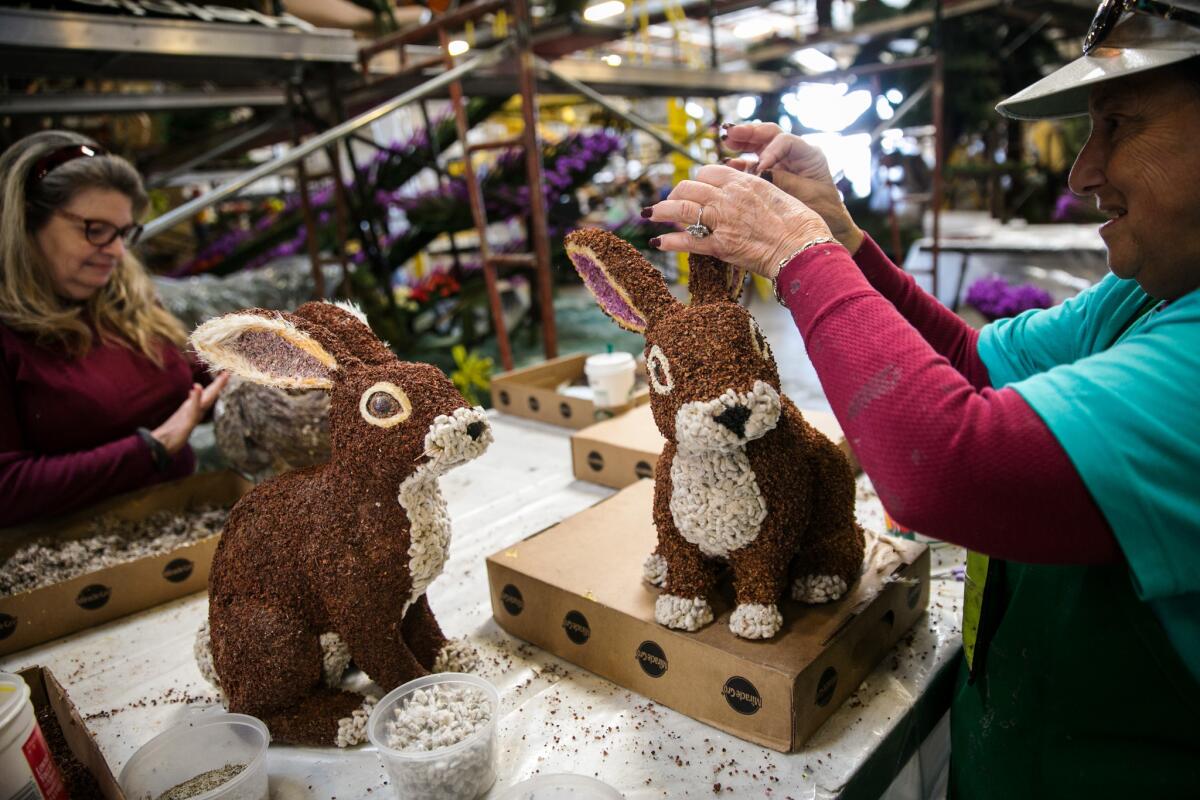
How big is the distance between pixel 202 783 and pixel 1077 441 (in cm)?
112

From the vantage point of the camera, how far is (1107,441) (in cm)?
67

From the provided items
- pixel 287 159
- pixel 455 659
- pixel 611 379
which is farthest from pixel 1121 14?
pixel 287 159

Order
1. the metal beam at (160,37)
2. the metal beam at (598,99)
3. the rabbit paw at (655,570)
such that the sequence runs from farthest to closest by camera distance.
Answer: the metal beam at (598,99) → the metal beam at (160,37) → the rabbit paw at (655,570)

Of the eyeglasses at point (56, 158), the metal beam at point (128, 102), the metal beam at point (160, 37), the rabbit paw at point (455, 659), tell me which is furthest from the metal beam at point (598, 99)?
the rabbit paw at point (455, 659)

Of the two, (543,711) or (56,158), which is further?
(56,158)

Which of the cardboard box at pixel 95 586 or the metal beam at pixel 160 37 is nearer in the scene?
the cardboard box at pixel 95 586

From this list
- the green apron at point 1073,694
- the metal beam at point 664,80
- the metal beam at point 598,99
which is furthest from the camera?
the metal beam at point 664,80

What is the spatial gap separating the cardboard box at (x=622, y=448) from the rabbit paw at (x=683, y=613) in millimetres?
775

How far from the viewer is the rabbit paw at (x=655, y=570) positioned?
4.06 feet

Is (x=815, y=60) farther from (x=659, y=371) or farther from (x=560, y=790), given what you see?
(x=560, y=790)

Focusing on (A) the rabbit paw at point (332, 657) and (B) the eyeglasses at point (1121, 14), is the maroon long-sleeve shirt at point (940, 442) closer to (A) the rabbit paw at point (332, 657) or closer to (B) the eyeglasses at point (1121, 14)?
(B) the eyeglasses at point (1121, 14)

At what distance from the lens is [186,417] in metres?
1.86

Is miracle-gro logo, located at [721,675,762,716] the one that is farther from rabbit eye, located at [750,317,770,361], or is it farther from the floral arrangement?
the floral arrangement

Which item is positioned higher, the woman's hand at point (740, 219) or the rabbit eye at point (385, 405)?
the woman's hand at point (740, 219)
